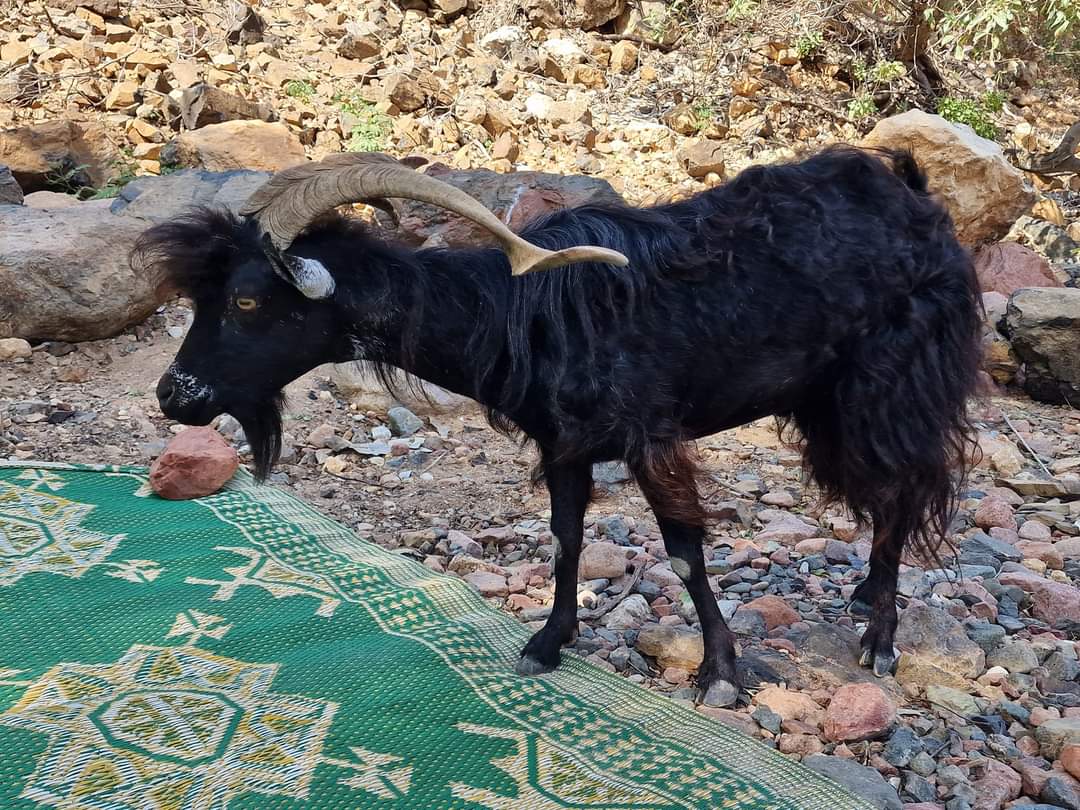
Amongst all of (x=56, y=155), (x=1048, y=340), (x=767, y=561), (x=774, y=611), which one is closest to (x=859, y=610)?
(x=774, y=611)

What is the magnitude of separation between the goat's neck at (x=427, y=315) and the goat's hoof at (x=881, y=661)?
1.70 metres

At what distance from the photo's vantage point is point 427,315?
11.2 ft

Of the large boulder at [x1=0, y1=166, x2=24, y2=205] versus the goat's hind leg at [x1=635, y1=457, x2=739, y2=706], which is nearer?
the goat's hind leg at [x1=635, y1=457, x2=739, y2=706]

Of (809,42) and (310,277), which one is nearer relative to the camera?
(310,277)

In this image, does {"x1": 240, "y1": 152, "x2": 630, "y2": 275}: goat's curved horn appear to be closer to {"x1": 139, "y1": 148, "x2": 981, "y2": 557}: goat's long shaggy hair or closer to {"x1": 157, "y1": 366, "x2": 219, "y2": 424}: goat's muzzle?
{"x1": 139, "y1": 148, "x2": 981, "y2": 557}: goat's long shaggy hair

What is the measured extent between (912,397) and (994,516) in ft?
6.94

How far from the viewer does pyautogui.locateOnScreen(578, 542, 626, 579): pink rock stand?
15.0 feet

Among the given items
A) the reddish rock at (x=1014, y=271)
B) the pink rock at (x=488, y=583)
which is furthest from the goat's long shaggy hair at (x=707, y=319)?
the reddish rock at (x=1014, y=271)

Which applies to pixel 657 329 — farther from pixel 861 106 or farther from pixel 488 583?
pixel 861 106

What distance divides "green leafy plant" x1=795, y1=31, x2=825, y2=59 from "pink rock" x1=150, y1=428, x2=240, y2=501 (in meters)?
9.98

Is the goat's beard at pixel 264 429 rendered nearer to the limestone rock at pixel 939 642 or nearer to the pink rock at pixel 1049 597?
the limestone rock at pixel 939 642

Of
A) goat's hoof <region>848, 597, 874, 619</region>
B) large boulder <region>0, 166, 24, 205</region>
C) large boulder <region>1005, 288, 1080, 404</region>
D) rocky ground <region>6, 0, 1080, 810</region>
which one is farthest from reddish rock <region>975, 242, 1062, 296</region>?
large boulder <region>0, 166, 24, 205</region>

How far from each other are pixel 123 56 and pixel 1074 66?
1225 cm

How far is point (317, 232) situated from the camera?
3.40 metres
